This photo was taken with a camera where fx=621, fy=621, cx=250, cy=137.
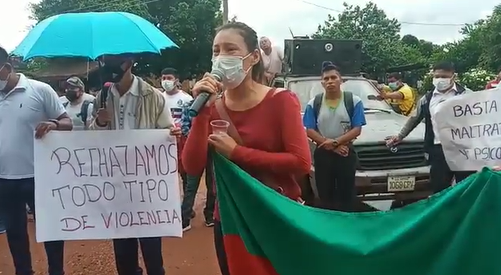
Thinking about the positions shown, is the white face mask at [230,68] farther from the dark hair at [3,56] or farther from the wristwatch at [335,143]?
the wristwatch at [335,143]

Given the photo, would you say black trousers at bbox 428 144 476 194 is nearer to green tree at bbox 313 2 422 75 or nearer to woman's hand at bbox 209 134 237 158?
woman's hand at bbox 209 134 237 158

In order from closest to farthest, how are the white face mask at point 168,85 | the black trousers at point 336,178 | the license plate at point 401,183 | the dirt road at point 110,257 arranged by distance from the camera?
the dirt road at point 110,257 < the black trousers at point 336,178 < the license plate at point 401,183 < the white face mask at point 168,85

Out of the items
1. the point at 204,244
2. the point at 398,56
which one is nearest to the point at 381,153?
the point at 204,244

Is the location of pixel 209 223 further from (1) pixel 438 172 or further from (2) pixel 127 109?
(2) pixel 127 109

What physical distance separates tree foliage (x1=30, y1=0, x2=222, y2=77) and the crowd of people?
21.0m

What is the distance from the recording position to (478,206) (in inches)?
103

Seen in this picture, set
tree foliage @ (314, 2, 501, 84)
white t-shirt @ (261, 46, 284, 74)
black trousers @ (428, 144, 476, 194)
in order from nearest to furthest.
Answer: black trousers @ (428, 144, 476, 194), white t-shirt @ (261, 46, 284, 74), tree foliage @ (314, 2, 501, 84)

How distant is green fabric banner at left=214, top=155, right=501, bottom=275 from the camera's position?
2611 millimetres

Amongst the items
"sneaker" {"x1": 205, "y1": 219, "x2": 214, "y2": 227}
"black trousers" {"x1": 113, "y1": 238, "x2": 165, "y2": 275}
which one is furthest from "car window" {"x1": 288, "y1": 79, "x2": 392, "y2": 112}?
"black trousers" {"x1": 113, "y1": 238, "x2": 165, "y2": 275}

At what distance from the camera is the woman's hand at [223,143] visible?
2840mm

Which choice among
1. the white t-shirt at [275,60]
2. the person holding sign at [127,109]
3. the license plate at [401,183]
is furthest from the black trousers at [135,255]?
the white t-shirt at [275,60]

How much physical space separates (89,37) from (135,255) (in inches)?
60.2

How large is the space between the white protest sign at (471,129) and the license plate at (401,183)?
2.35 metres

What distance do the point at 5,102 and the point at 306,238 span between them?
2925 millimetres
